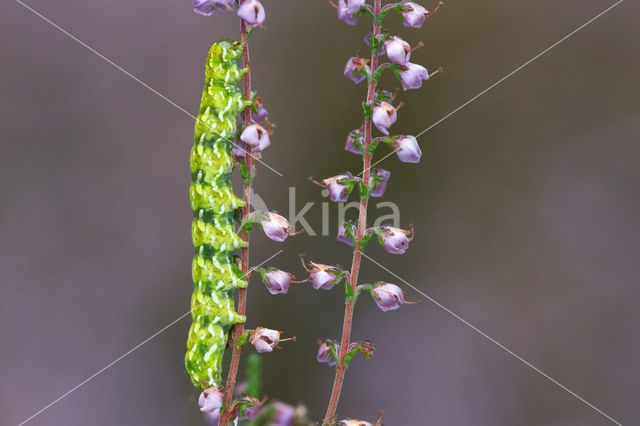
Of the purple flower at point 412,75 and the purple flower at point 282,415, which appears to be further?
the purple flower at point 412,75

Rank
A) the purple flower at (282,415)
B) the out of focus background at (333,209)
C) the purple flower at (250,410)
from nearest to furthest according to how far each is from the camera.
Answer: the purple flower at (282,415), the purple flower at (250,410), the out of focus background at (333,209)

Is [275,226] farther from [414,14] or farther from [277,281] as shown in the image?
[414,14]

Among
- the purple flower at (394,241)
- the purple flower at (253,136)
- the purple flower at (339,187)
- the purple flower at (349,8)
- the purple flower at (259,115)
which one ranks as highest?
the purple flower at (349,8)

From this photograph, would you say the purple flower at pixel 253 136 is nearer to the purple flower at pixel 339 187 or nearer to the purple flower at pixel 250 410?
the purple flower at pixel 339 187

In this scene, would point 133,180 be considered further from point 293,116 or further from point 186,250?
point 293,116

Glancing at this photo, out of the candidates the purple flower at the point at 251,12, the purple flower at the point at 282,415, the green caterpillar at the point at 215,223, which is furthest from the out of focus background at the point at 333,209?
the purple flower at the point at 282,415

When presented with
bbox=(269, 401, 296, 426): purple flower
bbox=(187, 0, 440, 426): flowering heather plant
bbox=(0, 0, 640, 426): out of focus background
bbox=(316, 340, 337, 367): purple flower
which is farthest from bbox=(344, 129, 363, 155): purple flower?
bbox=(0, 0, 640, 426): out of focus background
